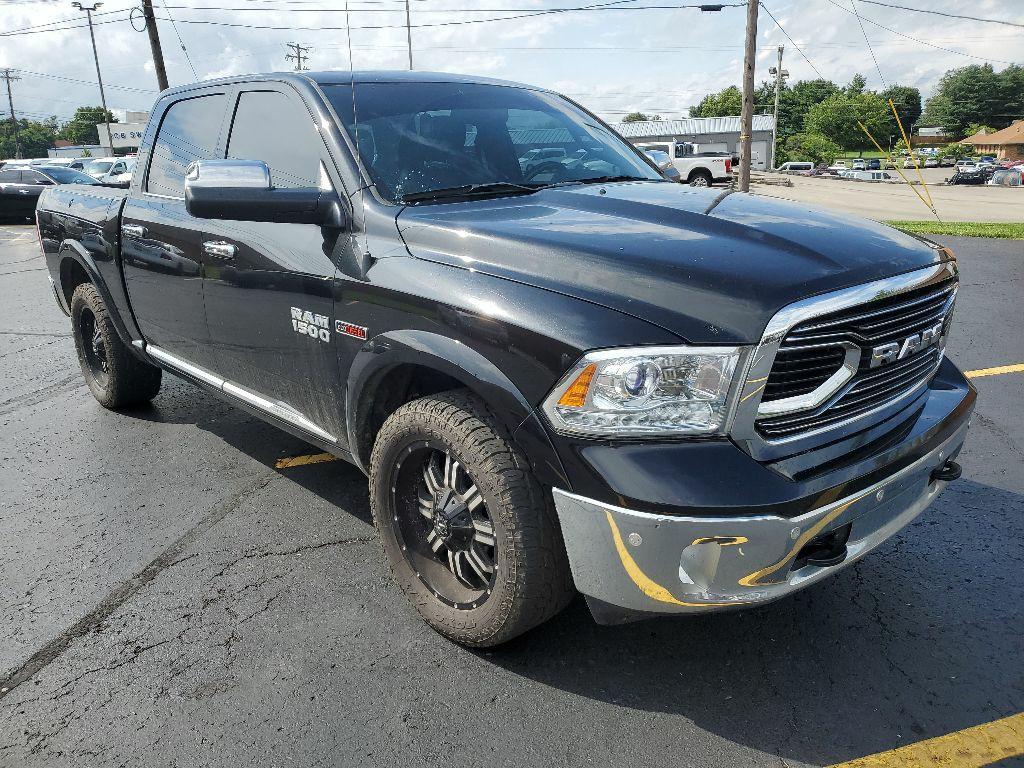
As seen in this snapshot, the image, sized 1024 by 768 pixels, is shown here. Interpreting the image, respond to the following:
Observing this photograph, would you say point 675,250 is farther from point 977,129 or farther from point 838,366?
point 977,129

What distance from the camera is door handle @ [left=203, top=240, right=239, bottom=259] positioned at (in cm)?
342

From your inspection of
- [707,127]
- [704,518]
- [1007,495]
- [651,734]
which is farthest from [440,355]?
[707,127]

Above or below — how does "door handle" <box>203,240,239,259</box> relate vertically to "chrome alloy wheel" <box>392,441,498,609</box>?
above

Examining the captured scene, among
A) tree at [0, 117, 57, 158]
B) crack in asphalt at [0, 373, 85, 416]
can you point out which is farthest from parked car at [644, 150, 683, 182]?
tree at [0, 117, 57, 158]

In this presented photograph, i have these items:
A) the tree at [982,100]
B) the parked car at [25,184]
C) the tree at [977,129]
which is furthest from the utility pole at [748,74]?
the tree at [982,100]

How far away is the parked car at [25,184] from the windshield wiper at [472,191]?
65.5 feet

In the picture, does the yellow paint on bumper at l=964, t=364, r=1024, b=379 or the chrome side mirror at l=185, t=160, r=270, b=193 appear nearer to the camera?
the chrome side mirror at l=185, t=160, r=270, b=193

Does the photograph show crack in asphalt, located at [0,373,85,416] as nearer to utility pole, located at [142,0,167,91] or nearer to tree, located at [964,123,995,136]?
utility pole, located at [142,0,167,91]

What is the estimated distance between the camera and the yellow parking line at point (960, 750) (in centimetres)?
217

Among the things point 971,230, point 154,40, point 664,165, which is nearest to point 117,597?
point 664,165

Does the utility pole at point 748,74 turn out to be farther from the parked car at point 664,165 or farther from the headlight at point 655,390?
the headlight at point 655,390

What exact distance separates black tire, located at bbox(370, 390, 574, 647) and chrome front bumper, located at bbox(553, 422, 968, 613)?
0.14m

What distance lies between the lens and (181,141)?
4.18m

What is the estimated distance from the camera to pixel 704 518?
200cm
